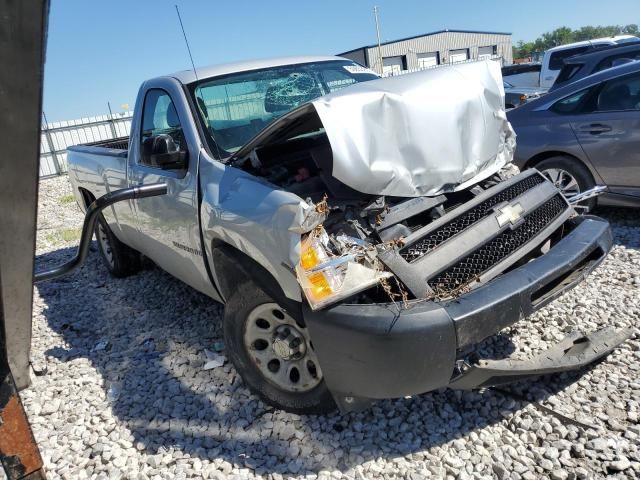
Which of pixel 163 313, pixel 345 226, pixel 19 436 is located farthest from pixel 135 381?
pixel 345 226

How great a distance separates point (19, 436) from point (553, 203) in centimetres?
307

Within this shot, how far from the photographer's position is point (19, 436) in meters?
1.97

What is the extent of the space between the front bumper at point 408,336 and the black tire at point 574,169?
3138mm

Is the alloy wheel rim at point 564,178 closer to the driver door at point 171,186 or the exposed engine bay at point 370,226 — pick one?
the exposed engine bay at point 370,226

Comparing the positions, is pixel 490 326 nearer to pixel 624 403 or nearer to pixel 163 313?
pixel 624 403

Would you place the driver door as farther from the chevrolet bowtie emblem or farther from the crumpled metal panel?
the chevrolet bowtie emblem

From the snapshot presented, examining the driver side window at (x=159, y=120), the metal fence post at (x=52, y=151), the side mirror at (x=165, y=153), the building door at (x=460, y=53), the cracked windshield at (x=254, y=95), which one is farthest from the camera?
the building door at (x=460, y=53)

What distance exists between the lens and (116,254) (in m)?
5.32

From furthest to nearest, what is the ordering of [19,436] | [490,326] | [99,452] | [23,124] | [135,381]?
[135,381]
[99,452]
[490,326]
[19,436]
[23,124]

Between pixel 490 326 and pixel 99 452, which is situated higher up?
pixel 490 326

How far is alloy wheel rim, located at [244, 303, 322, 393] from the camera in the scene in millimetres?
2617

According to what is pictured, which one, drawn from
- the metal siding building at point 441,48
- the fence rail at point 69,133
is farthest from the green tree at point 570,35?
the fence rail at point 69,133

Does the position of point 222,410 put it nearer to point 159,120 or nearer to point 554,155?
point 159,120

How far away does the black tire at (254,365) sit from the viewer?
102 inches
